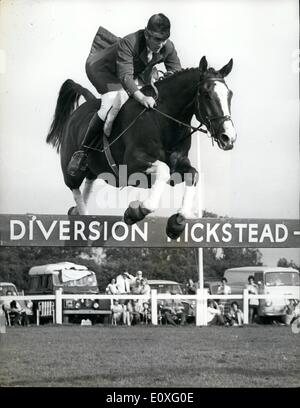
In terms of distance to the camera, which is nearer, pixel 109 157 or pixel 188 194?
pixel 188 194

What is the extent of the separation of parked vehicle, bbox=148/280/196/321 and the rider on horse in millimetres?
2689

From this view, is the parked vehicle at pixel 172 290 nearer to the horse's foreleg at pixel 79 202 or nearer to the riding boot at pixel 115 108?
the horse's foreleg at pixel 79 202

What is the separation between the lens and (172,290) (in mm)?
8211

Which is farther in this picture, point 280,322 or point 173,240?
point 280,322

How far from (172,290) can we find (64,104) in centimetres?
349

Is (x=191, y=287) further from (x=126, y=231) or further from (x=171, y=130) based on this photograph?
(x=171, y=130)

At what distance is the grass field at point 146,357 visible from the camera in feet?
16.1

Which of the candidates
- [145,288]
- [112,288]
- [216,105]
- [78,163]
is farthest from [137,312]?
[216,105]

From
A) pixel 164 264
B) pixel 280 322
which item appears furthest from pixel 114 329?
A: pixel 280 322

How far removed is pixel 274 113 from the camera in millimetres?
5031
